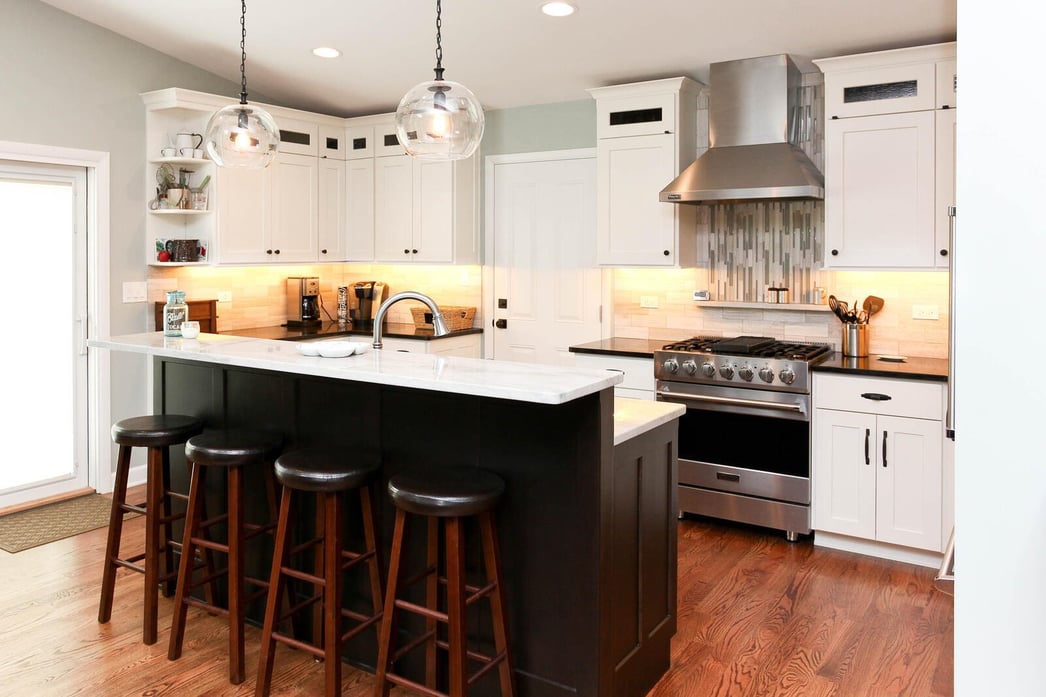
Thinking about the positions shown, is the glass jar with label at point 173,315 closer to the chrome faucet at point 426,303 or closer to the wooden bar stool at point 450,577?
the chrome faucet at point 426,303

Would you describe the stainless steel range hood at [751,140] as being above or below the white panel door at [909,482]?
above

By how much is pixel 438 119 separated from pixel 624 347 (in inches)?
102

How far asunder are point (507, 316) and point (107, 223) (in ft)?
8.74

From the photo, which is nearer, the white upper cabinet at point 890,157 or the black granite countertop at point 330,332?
the white upper cabinet at point 890,157

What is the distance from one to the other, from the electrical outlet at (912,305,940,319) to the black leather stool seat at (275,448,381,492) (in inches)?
124

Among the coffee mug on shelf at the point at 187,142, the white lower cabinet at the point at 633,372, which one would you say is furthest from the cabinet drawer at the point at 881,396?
the coffee mug on shelf at the point at 187,142

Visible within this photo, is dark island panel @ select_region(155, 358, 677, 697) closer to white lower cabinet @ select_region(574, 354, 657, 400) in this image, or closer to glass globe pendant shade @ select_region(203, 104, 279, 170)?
glass globe pendant shade @ select_region(203, 104, 279, 170)

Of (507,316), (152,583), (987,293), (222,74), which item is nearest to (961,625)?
(987,293)

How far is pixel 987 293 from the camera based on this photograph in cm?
124

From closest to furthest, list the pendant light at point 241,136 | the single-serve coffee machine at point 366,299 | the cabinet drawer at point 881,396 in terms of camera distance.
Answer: the pendant light at point 241,136 < the cabinet drawer at point 881,396 < the single-serve coffee machine at point 366,299

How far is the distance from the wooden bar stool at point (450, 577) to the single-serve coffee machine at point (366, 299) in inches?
158

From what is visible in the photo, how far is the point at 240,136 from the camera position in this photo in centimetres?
300

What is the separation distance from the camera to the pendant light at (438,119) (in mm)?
2543

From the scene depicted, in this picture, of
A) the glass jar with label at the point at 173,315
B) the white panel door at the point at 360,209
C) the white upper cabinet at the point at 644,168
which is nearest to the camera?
the glass jar with label at the point at 173,315
